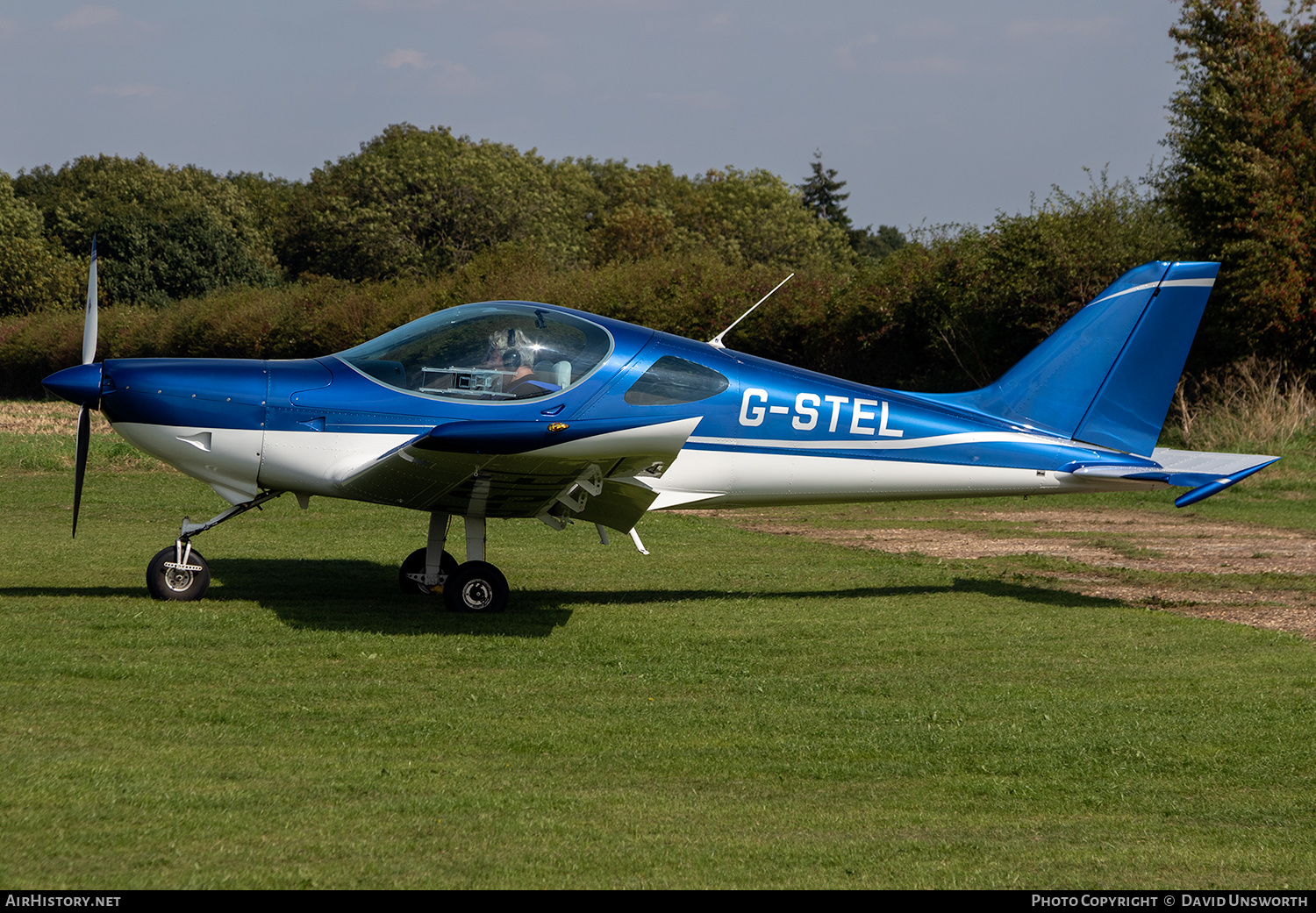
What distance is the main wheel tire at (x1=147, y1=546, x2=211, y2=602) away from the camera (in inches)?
341

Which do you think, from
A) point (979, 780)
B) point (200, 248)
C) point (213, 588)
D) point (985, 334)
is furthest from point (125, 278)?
point (979, 780)

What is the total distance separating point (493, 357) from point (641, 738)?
144 inches

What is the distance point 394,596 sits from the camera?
9531 mm

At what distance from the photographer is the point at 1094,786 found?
5.04m

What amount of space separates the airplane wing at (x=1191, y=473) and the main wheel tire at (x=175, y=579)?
7082 millimetres

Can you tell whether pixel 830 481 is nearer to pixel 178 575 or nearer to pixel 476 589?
pixel 476 589

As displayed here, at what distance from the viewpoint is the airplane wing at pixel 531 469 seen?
7.17 meters

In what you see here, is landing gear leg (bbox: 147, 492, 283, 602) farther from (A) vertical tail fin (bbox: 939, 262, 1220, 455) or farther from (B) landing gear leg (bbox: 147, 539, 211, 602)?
(A) vertical tail fin (bbox: 939, 262, 1220, 455)

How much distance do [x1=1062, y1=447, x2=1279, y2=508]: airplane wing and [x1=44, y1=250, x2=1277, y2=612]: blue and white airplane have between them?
0.06 ft

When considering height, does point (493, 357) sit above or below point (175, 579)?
above

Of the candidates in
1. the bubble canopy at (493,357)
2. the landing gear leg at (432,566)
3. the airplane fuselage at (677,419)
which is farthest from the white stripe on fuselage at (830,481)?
the landing gear leg at (432,566)

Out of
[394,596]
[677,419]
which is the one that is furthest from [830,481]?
[394,596]

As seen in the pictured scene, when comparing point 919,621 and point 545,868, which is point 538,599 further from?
point 545,868

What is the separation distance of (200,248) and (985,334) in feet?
165
